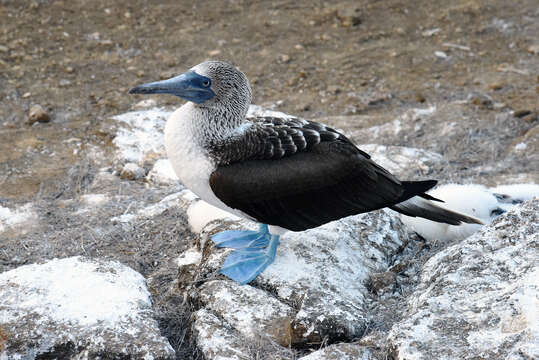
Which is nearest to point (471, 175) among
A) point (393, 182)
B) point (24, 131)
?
point (393, 182)

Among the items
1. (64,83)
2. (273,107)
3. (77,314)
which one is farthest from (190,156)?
(64,83)

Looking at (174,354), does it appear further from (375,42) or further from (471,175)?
(375,42)

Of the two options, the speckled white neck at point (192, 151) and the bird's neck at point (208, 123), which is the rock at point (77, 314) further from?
the bird's neck at point (208, 123)

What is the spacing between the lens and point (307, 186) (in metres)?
3.38

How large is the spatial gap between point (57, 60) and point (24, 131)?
5.29 ft

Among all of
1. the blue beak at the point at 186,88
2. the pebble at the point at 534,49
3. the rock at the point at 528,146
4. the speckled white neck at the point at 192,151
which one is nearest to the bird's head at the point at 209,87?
the blue beak at the point at 186,88

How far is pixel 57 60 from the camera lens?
7.37m

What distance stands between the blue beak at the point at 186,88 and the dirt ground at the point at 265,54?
2525 mm

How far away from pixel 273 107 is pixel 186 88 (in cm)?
335

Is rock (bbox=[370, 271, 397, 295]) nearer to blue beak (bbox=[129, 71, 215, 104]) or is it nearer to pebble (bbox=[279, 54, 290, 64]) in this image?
blue beak (bbox=[129, 71, 215, 104])

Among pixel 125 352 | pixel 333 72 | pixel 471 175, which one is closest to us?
pixel 125 352

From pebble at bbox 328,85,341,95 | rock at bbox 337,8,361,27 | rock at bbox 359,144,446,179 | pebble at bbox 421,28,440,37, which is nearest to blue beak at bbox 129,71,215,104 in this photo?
rock at bbox 359,144,446,179

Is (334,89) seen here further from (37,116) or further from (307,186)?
(307,186)

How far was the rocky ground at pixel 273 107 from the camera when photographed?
3.25 m
